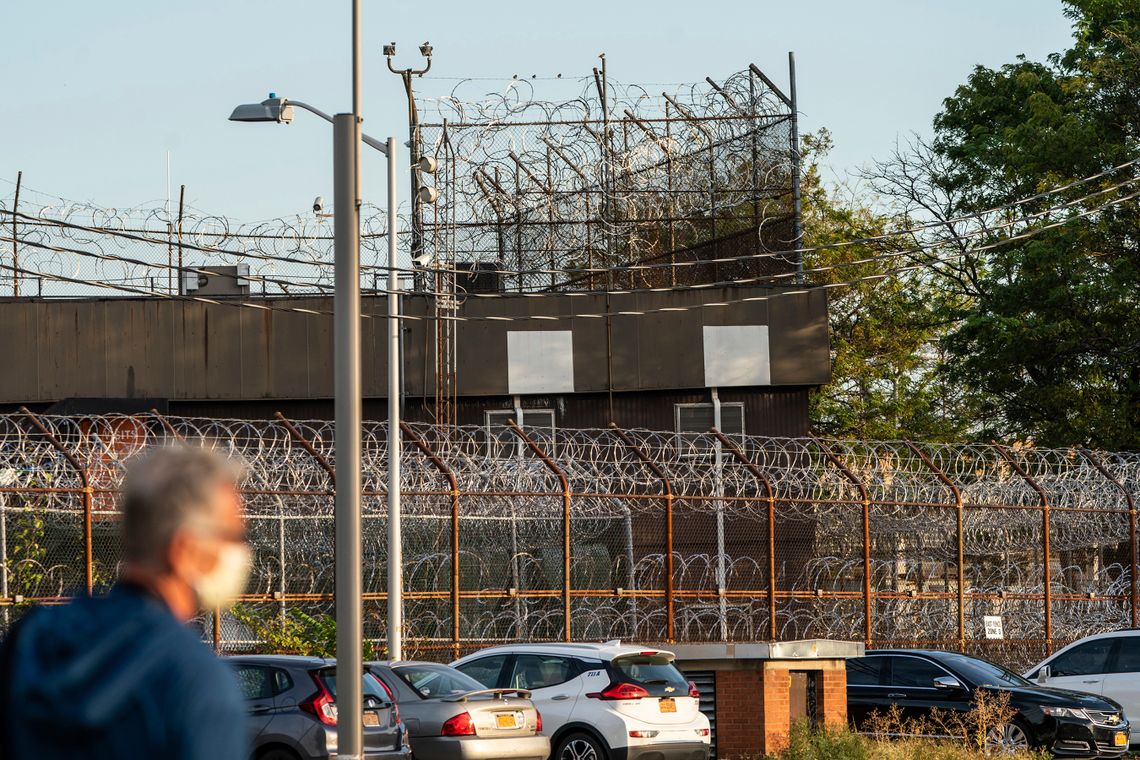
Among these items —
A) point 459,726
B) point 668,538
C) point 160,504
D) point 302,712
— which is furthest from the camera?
point 668,538

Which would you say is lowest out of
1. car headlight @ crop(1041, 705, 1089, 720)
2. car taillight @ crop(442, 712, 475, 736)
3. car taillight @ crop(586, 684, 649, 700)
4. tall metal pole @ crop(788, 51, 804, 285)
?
car headlight @ crop(1041, 705, 1089, 720)

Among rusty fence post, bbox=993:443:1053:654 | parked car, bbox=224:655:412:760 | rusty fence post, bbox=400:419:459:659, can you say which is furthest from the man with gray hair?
rusty fence post, bbox=993:443:1053:654

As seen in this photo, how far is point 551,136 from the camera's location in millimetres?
34969

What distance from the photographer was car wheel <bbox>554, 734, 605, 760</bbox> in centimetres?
1652

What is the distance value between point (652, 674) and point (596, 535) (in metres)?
9.45

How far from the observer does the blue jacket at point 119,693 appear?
10.0ft

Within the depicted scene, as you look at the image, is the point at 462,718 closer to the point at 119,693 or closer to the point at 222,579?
the point at 222,579

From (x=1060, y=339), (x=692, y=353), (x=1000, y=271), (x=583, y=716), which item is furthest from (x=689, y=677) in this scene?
(x=1000, y=271)

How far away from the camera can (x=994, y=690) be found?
1953 cm

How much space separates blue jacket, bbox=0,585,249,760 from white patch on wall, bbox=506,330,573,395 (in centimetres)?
3134

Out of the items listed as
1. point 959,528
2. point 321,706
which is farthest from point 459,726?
point 959,528

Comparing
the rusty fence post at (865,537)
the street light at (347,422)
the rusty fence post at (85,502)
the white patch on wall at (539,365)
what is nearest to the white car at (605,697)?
the rusty fence post at (85,502)

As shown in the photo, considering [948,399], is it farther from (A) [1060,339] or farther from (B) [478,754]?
(B) [478,754]

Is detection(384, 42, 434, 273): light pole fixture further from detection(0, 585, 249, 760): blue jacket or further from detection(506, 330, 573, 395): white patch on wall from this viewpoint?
detection(0, 585, 249, 760): blue jacket
